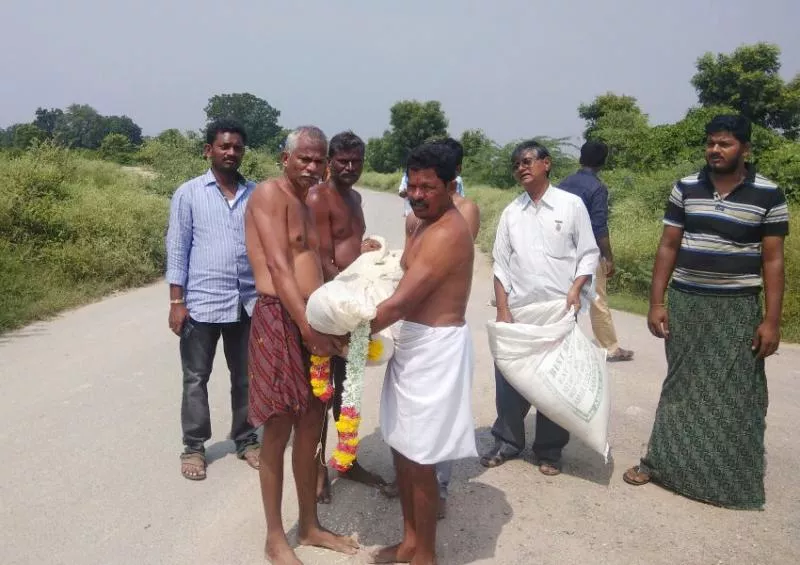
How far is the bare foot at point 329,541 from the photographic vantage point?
3127mm

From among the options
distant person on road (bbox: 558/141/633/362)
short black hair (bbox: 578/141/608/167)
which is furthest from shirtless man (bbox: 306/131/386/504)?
short black hair (bbox: 578/141/608/167)

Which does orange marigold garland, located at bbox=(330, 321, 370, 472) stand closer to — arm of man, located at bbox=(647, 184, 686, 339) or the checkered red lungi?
the checkered red lungi

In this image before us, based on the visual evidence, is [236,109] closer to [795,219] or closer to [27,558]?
[795,219]

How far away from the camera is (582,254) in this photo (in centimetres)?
393

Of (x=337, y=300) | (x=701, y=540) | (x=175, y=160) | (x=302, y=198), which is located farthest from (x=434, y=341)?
(x=175, y=160)

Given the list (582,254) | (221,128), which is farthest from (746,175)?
(221,128)

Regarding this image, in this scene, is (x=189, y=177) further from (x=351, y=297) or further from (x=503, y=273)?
(x=351, y=297)

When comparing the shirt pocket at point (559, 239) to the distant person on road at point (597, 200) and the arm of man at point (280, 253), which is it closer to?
the distant person on road at point (597, 200)

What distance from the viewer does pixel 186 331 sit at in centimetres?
400

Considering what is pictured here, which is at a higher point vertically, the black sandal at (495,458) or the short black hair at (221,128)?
the short black hair at (221,128)

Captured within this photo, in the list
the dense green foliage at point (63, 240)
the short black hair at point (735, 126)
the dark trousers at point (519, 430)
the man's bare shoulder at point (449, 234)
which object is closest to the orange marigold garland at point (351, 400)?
the man's bare shoulder at point (449, 234)

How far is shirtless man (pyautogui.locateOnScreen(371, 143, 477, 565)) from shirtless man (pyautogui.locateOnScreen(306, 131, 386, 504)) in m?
0.82

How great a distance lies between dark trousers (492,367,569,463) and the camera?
400 centimetres

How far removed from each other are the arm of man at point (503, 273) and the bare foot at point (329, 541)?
1.57m
